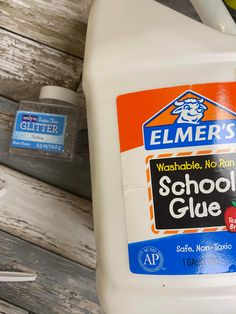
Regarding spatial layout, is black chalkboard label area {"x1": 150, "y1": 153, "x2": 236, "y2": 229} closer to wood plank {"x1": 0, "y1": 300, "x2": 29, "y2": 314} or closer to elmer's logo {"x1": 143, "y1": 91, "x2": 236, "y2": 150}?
elmer's logo {"x1": 143, "y1": 91, "x2": 236, "y2": 150}

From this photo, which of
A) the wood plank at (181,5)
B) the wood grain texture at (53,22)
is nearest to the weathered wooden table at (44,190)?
the wood grain texture at (53,22)

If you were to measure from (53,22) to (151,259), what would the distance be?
16.2 inches

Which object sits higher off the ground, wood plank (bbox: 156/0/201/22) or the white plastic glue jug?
wood plank (bbox: 156/0/201/22)

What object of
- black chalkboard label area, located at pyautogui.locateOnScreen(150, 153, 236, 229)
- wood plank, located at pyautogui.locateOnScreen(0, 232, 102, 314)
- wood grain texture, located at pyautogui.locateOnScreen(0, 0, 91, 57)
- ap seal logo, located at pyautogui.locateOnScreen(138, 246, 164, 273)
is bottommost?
wood plank, located at pyautogui.locateOnScreen(0, 232, 102, 314)

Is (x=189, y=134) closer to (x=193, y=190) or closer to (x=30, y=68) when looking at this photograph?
(x=193, y=190)

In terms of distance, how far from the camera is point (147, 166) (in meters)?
0.49

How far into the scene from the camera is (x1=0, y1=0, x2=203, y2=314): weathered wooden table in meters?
0.67

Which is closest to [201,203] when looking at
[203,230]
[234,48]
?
[203,230]

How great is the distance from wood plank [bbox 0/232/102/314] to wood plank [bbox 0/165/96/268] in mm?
15

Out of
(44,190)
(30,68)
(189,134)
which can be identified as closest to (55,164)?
(44,190)

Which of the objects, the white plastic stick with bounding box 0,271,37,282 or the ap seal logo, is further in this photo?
the white plastic stick with bounding box 0,271,37,282

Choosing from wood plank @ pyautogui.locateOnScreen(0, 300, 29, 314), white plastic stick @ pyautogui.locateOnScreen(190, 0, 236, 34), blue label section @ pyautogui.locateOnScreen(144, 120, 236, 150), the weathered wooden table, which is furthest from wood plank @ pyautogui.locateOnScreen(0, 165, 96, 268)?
white plastic stick @ pyautogui.locateOnScreen(190, 0, 236, 34)

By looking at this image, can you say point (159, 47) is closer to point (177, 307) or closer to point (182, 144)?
point (182, 144)

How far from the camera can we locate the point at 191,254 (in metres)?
0.48
